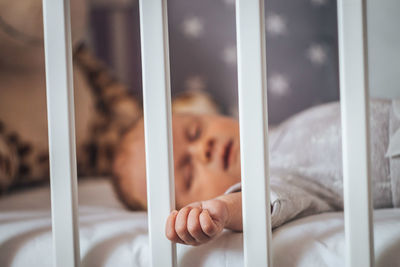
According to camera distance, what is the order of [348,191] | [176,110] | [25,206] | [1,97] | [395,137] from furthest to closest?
1. [176,110]
2. [1,97]
3. [25,206]
4. [395,137]
5. [348,191]

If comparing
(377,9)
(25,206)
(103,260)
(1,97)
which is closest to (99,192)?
(25,206)

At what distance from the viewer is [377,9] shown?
112 cm

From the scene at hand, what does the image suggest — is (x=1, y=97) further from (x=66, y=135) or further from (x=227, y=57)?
(x=227, y=57)

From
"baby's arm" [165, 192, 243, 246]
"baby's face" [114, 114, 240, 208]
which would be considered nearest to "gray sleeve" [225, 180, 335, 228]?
"baby's arm" [165, 192, 243, 246]

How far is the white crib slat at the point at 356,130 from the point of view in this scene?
1.45 feet

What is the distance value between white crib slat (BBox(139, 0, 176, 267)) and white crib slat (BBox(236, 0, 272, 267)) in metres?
0.10

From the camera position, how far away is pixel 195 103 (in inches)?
56.0

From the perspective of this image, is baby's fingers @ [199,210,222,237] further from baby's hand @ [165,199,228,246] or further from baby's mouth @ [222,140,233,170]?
baby's mouth @ [222,140,233,170]

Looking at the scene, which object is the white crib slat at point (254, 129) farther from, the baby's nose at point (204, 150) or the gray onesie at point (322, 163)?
the baby's nose at point (204, 150)

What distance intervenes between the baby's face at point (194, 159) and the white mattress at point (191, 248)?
0.24 meters

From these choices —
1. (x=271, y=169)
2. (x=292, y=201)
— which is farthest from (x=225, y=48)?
(x=292, y=201)

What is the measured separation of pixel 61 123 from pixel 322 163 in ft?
1.93

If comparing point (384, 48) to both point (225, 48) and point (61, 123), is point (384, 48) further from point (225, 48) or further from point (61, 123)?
point (61, 123)

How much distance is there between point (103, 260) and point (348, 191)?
38 centimetres
